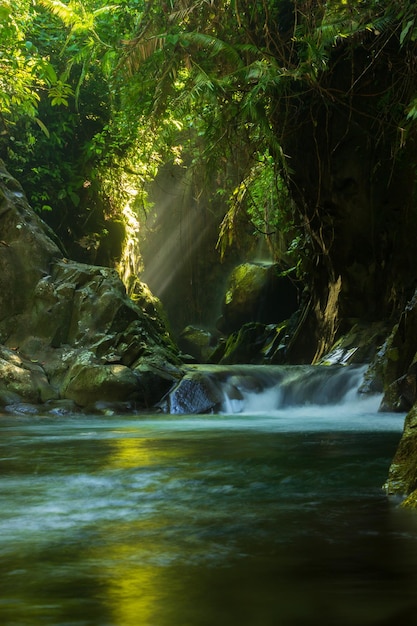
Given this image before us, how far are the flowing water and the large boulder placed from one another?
178 inches

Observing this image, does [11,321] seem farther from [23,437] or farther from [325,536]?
[325,536]

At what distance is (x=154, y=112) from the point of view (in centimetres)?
873

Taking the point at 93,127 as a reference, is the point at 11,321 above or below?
below

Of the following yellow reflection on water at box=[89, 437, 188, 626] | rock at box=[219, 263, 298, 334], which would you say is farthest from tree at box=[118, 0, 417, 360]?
yellow reflection on water at box=[89, 437, 188, 626]

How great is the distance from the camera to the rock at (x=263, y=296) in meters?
A: 19.2

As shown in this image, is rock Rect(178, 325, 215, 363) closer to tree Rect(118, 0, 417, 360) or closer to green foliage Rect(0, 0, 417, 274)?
tree Rect(118, 0, 417, 360)

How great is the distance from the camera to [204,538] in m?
2.70

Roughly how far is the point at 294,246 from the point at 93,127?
4673 millimetres

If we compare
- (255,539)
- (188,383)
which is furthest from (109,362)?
(255,539)

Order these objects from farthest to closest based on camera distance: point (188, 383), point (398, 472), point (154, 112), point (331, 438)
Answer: point (188, 383)
point (154, 112)
point (331, 438)
point (398, 472)

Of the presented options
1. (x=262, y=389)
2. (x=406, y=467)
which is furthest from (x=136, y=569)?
(x=262, y=389)

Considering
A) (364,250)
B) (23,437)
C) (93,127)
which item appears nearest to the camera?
(23,437)

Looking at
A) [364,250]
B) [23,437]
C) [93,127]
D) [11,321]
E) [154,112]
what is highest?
[93,127]

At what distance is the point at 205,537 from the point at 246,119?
284 inches
